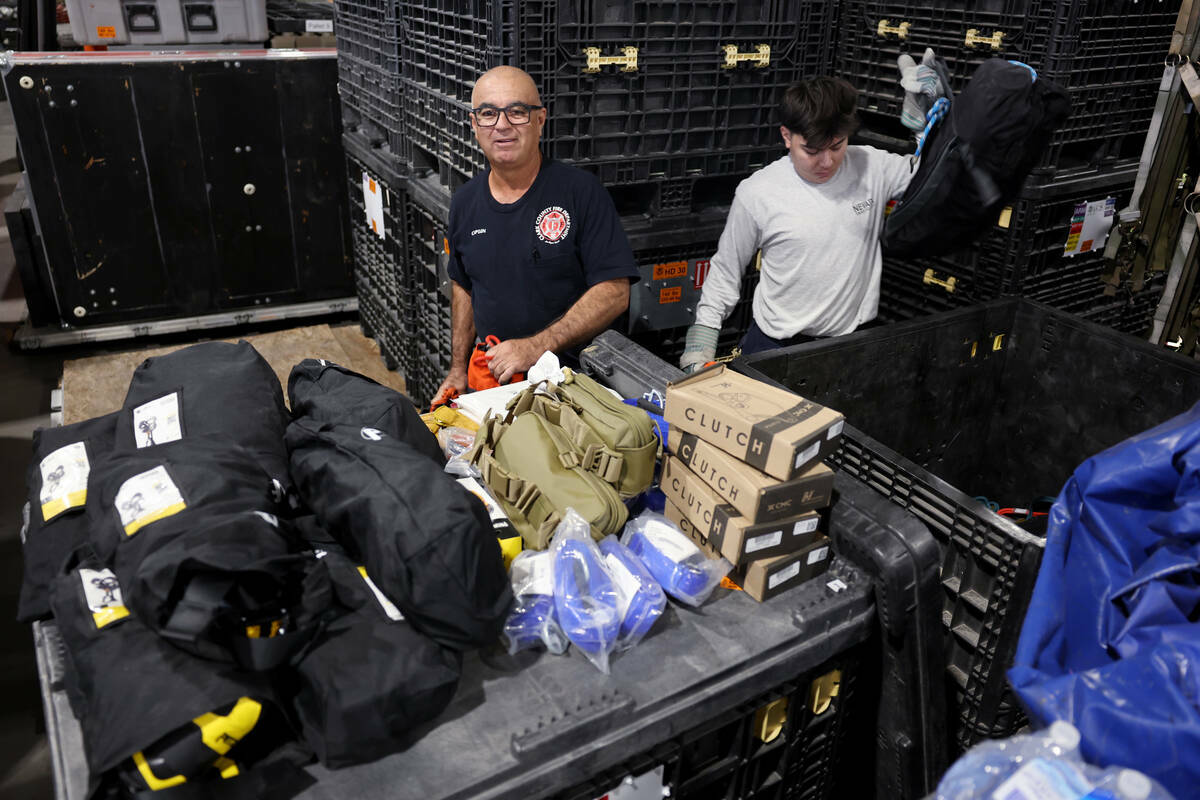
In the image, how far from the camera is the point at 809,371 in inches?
104

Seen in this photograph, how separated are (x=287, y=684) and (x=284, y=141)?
4747 millimetres

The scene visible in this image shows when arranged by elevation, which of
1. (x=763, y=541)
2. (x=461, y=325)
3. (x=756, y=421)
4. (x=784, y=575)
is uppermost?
(x=756, y=421)

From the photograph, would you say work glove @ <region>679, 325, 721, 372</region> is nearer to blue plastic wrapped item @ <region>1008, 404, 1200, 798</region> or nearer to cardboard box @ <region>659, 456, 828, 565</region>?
cardboard box @ <region>659, 456, 828, 565</region>

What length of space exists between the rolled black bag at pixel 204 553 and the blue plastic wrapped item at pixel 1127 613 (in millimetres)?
1344

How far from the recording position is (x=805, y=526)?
73.8 inches

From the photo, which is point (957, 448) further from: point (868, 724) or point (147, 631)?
point (147, 631)

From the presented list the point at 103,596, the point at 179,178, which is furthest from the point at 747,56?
the point at 179,178

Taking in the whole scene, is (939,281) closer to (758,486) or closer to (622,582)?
(758,486)

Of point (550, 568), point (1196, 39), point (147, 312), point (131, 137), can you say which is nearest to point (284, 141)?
point (131, 137)

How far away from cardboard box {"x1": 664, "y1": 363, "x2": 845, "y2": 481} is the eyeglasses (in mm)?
1251

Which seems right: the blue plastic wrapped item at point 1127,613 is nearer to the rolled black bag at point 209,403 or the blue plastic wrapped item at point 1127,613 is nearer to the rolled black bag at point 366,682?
the rolled black bag at point 366,682

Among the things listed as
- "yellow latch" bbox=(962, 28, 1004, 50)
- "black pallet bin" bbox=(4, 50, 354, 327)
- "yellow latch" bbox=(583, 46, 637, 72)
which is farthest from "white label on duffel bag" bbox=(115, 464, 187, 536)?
"black pallet bin" bbox=(4, 50, 354, 327)

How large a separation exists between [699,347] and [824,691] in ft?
4.95

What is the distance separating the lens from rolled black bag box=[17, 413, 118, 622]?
1649mm
